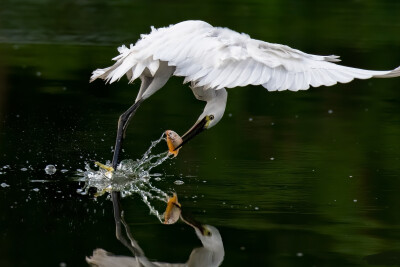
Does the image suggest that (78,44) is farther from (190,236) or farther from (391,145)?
(190,236)

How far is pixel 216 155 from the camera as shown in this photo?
33.1ft

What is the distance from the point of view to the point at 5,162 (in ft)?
30.5

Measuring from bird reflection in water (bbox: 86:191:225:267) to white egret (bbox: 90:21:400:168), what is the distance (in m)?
1.17

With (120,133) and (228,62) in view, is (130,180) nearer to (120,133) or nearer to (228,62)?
(120,133)

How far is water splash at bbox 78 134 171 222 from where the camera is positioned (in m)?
8.43

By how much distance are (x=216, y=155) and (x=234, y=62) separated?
1.98 meters

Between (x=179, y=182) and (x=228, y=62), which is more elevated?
(x=228, y=62)

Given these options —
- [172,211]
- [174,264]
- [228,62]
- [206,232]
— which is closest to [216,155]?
[228,62]

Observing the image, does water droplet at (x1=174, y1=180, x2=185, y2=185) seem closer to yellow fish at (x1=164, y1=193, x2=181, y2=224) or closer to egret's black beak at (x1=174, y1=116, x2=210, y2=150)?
egret's black beak at (x1=174, y1=116, x2=210, y2=150)

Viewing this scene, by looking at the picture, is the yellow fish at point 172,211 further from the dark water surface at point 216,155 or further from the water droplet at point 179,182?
the water droplet at point 179,182

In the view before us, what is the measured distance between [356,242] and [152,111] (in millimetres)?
5556

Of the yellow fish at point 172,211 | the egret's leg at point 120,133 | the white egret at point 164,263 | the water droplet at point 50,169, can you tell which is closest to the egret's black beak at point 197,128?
the egret's leg at point 120,133

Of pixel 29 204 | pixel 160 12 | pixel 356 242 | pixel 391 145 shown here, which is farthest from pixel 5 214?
pixel 160 12

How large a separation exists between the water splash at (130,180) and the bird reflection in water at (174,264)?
0.56 meters
